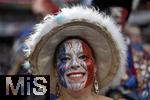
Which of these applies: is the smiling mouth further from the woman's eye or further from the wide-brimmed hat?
the wide-brimmed hat

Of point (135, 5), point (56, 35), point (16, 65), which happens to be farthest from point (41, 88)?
point (135, 5)

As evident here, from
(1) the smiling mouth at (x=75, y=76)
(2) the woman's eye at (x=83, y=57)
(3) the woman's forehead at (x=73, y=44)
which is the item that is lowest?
(1) the smiling mouth at (x=75, y=76)

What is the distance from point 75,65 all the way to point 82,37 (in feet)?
0.80

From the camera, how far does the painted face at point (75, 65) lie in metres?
4.12

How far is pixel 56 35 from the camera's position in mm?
4227

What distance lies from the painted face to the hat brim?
2.4 inches

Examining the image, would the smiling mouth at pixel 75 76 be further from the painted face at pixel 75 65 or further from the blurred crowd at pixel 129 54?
the blurred crowd at pixel 129 54

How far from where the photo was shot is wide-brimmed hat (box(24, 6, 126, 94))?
4.19 metres

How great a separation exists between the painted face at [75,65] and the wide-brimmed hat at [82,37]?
0.22 feet

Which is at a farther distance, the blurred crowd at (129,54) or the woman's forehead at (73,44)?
the blurred crowd at (129,54)

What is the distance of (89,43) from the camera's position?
4309mm

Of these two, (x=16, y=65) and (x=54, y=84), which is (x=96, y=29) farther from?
(x=16, y=65)

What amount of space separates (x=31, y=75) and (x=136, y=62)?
1.64m

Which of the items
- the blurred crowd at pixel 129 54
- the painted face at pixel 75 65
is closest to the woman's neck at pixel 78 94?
the painted face at pixel 75 65
